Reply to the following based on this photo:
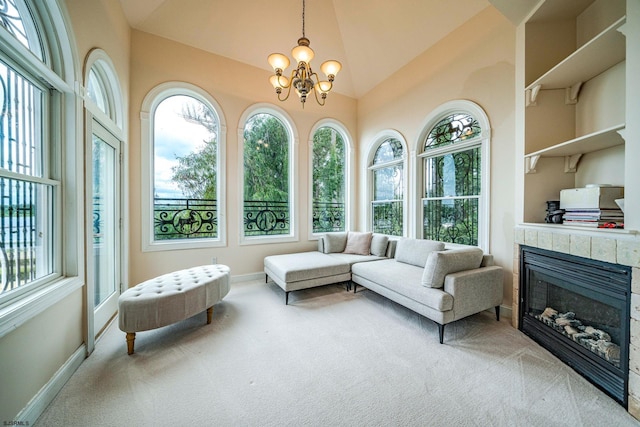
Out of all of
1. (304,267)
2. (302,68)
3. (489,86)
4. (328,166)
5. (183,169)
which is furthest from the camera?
(328,166)

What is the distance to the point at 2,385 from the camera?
1.23 meters

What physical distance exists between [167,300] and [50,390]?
0.80 metres

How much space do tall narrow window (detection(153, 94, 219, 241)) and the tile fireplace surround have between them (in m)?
4.08

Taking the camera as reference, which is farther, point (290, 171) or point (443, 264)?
point (290, 171)

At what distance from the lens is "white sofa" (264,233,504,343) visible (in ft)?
7.56

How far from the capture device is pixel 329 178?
4922 mm

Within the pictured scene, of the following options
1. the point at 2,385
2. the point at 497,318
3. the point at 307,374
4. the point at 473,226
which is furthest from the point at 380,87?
the point at 2,385

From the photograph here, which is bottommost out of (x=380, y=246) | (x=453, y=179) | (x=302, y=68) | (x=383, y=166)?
(x=380, y=246)

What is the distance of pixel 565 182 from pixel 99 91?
16.0 ft

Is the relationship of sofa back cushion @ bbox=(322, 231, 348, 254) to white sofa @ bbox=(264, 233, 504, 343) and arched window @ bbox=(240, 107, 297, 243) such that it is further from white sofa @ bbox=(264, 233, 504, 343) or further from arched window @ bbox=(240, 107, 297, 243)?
arched window @ bbox=(240, 107, 297, 243)

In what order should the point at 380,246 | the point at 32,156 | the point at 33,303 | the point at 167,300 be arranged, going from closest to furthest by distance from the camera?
1. the point at 33,303
2. the point at 32,156
3. the point at 167,300
4. the point at 380,246

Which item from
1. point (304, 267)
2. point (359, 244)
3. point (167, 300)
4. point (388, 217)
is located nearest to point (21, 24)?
point (167, 300)

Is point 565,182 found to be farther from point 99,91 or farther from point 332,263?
point 99,91

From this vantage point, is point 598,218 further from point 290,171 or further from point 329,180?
point 290,171
